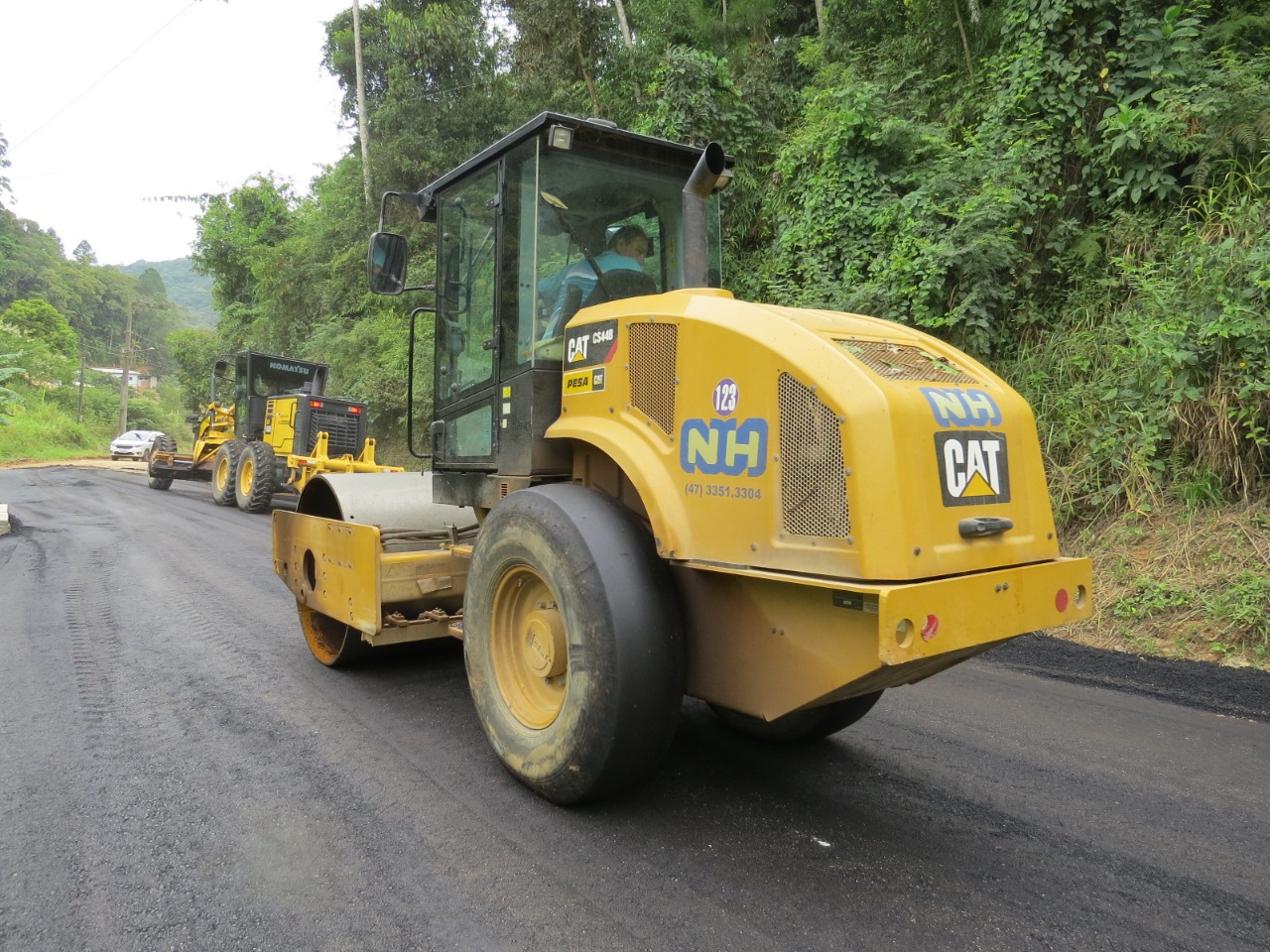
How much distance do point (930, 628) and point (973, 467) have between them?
58 centimetres

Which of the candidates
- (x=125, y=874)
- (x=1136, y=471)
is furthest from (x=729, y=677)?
(x=1136, y=471)

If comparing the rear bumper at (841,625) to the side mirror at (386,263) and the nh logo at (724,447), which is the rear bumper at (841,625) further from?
the side mirror at (386,263)

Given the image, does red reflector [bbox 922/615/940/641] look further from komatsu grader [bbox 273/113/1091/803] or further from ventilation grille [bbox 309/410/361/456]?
ventilation grille [bbox 309/410/361/456]

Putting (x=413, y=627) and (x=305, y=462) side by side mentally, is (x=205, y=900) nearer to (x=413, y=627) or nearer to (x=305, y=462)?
(x=413, y=627)

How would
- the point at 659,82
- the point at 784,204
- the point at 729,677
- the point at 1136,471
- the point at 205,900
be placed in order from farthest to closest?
1. the point at 659,82
2. the point at 784,204
3. the point at 1136,471
4. the point at 729,677
5. the point at 205,900

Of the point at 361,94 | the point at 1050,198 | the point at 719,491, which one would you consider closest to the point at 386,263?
the point at 719,491

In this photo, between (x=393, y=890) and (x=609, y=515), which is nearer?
(x=393, y=890)

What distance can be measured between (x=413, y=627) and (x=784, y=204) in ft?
26.8

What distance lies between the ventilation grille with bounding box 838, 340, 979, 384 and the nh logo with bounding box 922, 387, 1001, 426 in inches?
2.9

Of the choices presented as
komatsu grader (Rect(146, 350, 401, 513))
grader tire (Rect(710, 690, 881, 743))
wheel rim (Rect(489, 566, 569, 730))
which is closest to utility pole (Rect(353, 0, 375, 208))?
komatsu grader (Rect(146, 350, 401, 513))

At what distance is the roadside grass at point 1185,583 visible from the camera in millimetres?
5051

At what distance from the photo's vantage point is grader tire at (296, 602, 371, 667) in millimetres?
4625

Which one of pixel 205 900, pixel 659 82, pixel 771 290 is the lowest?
pixel 205 900

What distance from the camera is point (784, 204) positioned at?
10547 millimetres
